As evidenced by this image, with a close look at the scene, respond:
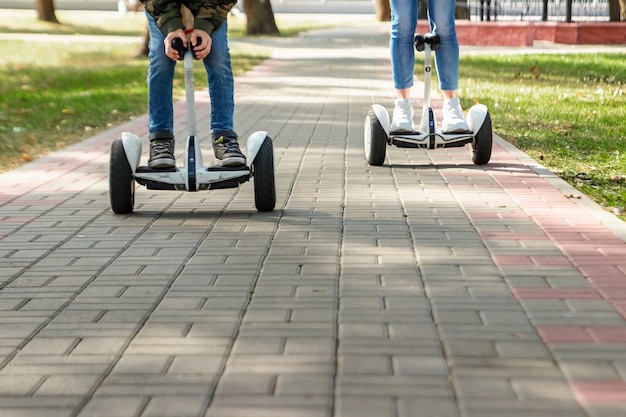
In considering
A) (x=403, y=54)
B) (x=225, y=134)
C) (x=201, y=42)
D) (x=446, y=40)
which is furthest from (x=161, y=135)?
(x=446, y=40)

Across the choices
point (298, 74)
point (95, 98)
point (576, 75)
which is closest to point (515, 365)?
point (95, 98)

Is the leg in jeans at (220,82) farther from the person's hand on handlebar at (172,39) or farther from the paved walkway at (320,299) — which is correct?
the paved walkway at (320,299)

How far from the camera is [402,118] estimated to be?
748 centimetres

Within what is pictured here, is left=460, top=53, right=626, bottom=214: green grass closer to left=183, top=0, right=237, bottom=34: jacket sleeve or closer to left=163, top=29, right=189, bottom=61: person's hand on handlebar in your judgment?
left=183, top=0, right=237, bottom=34: jacket sleeve

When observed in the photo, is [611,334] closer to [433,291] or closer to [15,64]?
[433,291]

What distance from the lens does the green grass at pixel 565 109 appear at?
748cm

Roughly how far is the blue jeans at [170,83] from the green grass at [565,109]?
225cm

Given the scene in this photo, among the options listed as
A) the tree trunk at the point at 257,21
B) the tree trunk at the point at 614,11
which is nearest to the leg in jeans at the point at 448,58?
the tree trunk at the point at 614,11

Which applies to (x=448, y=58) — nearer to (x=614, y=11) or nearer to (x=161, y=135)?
(x=161, y=135)

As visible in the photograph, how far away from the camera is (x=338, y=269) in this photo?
4738 millimetres

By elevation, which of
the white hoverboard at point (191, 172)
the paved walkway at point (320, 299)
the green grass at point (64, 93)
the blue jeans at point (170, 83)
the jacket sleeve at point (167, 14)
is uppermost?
the jacket sleeve at point (167, 14)

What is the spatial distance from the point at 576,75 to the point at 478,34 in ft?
28.3

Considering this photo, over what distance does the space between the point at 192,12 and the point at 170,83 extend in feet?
1.57

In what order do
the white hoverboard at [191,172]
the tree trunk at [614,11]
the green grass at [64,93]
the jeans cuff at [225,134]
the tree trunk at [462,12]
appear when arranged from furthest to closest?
the tree trunk at [462,12], the tree trunk at [614,11], the green grass at [64,93], the jeans cuff at [225,134], the white hoverboard at [191,172]
